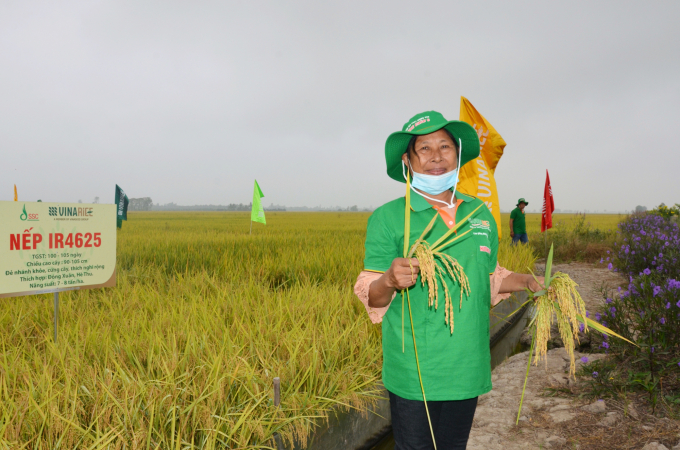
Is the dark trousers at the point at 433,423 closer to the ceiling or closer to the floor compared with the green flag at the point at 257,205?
closer to the floor

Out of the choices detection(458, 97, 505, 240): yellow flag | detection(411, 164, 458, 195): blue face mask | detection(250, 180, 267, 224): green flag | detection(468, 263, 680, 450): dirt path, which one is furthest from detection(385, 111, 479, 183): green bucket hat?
detection(250, 180, 267, 224): green flag

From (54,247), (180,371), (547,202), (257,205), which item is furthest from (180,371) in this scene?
(257,205)

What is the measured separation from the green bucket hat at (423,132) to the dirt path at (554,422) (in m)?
1.91

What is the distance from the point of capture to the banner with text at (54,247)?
8.43 ft

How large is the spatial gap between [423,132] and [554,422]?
2.40 m

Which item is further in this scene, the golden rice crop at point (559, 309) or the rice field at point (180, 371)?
the rice field at point (180, 371)

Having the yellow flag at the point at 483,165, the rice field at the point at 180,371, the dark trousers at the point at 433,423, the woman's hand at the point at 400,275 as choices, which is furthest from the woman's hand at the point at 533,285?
the yellow flag at the point at 483,165

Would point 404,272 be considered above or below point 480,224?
below

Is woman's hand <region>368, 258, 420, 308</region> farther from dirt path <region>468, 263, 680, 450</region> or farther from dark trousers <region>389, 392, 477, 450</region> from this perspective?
dirt path <region>468, 263, 680, 450</region>

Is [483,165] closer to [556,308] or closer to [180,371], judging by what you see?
[556,308]

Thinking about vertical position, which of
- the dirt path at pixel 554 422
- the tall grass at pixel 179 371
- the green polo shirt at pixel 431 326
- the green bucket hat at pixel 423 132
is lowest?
the dirt path at pixel 554 422

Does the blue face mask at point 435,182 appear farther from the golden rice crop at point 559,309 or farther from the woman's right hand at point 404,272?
the golden rice crop at point 559,309

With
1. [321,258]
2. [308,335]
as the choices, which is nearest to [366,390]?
[308,335]

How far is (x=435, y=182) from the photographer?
156 cm
